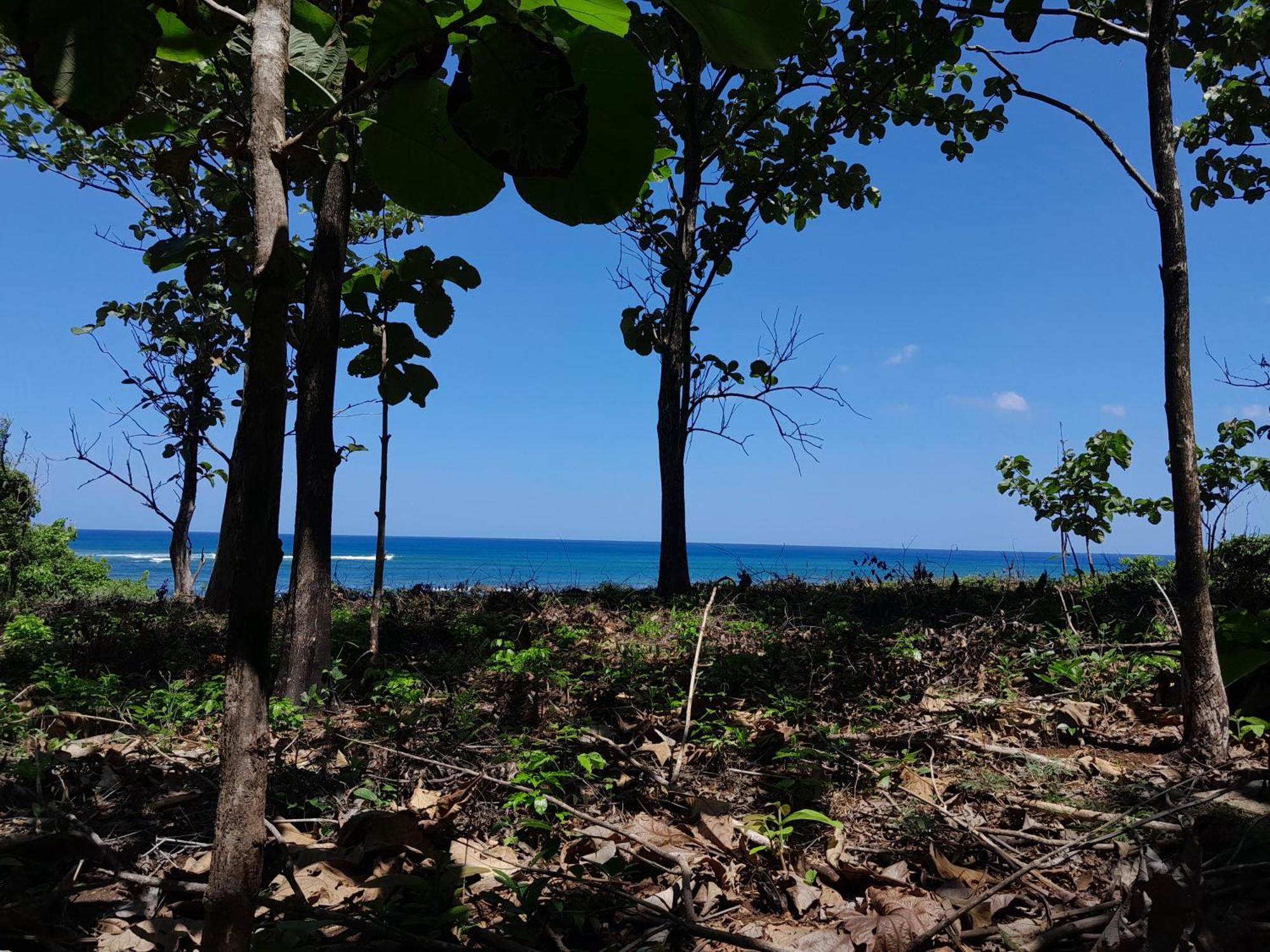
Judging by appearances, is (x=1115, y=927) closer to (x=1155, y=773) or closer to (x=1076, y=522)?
(x=1155, y=773)

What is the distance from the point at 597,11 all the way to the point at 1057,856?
7.85ft

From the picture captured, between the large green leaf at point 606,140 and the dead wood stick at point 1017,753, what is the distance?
10.0 ft

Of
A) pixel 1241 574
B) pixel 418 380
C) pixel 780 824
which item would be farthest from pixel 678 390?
pixel 780 824

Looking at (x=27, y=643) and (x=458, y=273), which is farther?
(x=27, y=643)

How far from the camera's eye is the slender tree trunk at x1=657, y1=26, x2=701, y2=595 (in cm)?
768

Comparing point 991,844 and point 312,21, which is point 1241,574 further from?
point 312,21

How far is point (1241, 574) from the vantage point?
573cm

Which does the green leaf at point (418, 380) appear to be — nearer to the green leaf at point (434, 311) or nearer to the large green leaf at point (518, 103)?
the green leaf at point (434, 311)

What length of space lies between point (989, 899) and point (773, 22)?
2111 mm

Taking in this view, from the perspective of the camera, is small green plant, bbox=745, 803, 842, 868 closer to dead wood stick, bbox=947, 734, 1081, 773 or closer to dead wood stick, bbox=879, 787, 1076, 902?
dead wood stick, bbox=879, 787, 1076, 902

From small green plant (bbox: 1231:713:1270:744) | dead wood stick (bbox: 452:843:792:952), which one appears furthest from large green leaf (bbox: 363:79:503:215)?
small green plant (bbox: 1231:713:1270:744)

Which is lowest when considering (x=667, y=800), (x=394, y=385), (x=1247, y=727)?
(x=667, y=800)

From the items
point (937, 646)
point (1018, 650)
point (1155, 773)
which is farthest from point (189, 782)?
point (1018, 650)

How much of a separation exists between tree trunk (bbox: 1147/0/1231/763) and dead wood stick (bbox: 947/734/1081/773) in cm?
52
